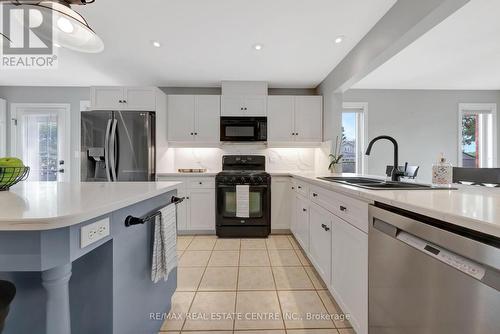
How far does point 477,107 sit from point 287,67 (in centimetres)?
390

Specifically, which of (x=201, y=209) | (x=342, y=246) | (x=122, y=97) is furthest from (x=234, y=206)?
(x=122, y=97)

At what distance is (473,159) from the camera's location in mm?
4488

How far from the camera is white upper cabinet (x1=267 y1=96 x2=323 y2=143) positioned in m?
3.83

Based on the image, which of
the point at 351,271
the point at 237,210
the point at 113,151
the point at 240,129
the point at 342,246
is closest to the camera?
the point at 351,271

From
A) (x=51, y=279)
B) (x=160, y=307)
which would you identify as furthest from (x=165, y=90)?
(x=51, y=279)

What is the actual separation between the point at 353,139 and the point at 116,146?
157 inches

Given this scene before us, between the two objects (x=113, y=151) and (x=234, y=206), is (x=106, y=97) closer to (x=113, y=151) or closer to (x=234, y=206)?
(x=113, y=151)

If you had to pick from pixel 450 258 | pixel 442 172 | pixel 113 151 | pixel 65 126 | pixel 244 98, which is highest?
pixel 244 98

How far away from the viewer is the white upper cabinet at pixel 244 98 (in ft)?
12.4

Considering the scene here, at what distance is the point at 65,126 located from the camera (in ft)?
14.1

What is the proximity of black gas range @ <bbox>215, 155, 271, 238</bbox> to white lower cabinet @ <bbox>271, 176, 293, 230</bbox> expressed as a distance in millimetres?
143

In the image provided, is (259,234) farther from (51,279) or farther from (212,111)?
(51,279)

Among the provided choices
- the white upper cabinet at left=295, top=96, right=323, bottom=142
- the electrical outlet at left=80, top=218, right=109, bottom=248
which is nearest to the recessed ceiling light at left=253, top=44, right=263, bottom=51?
the white upper cabinet at left=295, top=96, right=323, bottom=142

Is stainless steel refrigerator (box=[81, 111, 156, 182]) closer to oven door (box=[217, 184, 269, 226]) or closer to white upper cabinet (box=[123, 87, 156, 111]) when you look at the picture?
white upper cabinet (box=[123, 87, 156, 111])
